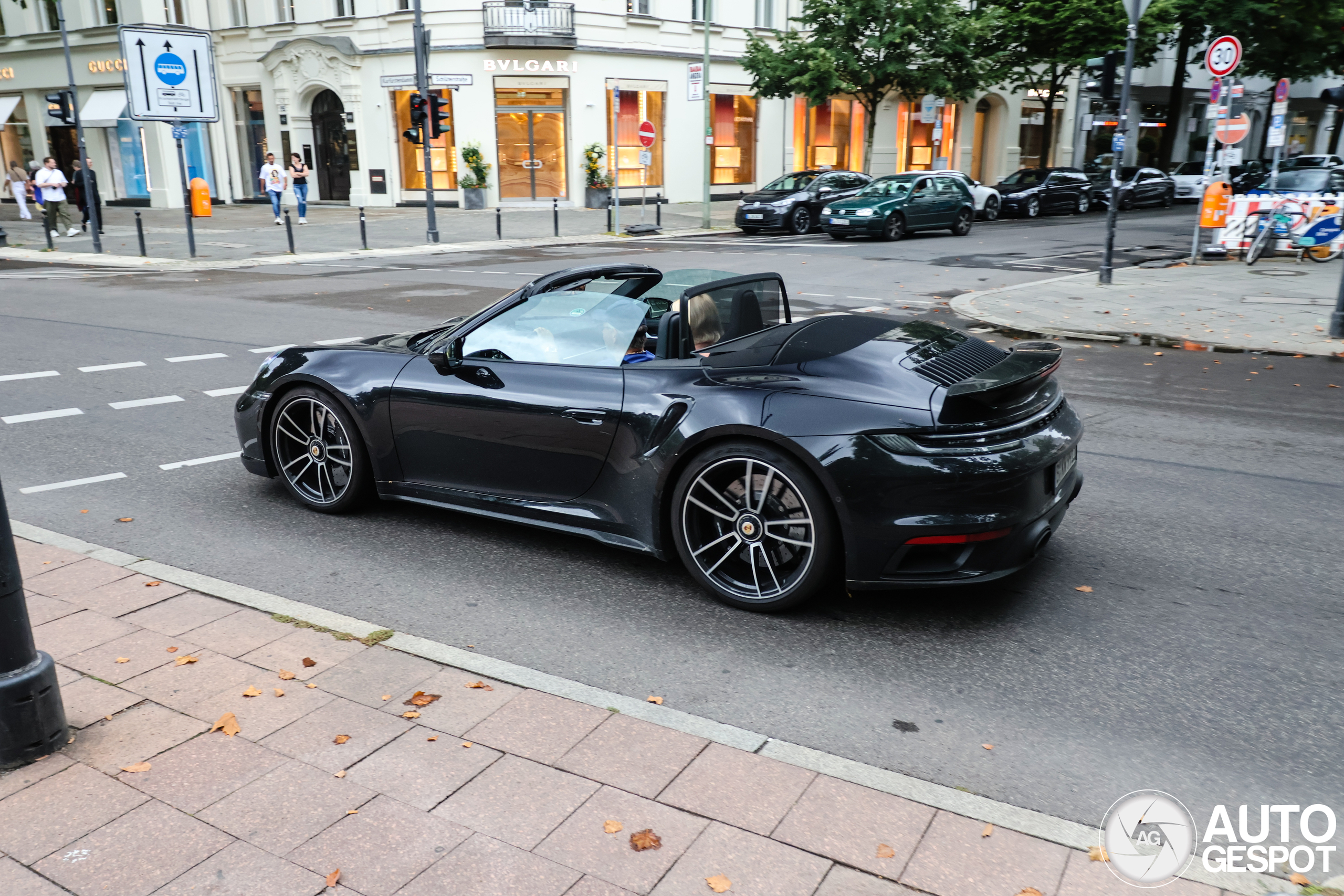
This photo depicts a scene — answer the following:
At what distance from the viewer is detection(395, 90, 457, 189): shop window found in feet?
114

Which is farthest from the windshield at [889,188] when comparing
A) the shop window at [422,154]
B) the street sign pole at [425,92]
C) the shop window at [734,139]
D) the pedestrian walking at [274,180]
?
the pedestrian walking at [274,180]

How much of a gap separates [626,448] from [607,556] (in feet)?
2.64

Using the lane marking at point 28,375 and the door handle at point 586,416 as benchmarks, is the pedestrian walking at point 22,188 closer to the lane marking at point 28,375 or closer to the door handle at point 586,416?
the lane marking at point 28,375

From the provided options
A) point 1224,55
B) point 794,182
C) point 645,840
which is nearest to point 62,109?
point 794,182

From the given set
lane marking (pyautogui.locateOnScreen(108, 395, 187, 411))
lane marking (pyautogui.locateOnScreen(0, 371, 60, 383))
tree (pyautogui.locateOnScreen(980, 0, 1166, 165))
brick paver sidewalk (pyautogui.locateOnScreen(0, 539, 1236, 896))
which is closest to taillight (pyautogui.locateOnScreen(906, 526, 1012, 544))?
brick paver sidewalk (pyautogui.locateOnScreen(0, 539, 1236, 896))

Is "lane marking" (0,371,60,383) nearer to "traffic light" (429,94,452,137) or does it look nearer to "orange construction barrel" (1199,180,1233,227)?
"traffic light" (429,94,452,137)

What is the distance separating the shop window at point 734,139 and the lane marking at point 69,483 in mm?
33794

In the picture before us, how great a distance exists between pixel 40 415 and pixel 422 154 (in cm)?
2900

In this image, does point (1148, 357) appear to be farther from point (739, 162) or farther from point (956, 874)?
point (739, 162)

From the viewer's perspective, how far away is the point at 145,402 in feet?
28.4

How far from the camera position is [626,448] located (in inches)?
182

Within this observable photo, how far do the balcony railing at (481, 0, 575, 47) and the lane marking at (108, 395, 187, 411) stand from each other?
27.3 m

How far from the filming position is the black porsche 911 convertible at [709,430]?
409 cm

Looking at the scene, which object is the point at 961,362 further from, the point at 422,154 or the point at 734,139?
the point at 734,139
